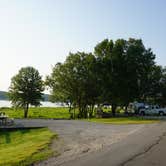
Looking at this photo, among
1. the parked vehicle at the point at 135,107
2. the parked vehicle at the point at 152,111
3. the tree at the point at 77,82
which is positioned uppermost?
the tree at the point at 77,82

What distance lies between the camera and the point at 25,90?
74875mm

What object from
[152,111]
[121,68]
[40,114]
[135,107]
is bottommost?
[152,111]

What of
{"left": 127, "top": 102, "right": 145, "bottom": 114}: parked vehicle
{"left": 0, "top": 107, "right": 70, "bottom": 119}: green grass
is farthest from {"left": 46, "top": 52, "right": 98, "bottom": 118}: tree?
{"left": 127, "top": 102, "right": 145, "bottom": 114}: parked vehicle

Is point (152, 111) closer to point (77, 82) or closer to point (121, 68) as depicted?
point (121, 68)

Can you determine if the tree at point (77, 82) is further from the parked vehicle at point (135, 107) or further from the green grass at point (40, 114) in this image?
the parked vehicle at point (135, 107)

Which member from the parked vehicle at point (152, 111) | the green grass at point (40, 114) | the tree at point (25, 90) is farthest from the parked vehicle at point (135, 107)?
the tree at point (25, 90)

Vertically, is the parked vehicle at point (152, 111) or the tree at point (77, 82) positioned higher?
the tree at point (77, 82)

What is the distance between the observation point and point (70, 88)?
63438 mm

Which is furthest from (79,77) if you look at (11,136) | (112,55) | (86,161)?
(86,161)

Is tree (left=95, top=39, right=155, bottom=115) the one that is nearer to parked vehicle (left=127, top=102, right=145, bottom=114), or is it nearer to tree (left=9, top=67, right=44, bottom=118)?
parked vehicle (left=127, top=102, right=145, bottom=114)

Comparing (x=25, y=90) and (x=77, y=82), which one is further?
(x=25, y=90)

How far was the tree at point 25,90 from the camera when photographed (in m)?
74.2

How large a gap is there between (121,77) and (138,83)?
6855mm

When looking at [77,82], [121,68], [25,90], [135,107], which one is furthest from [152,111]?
[25,90]
